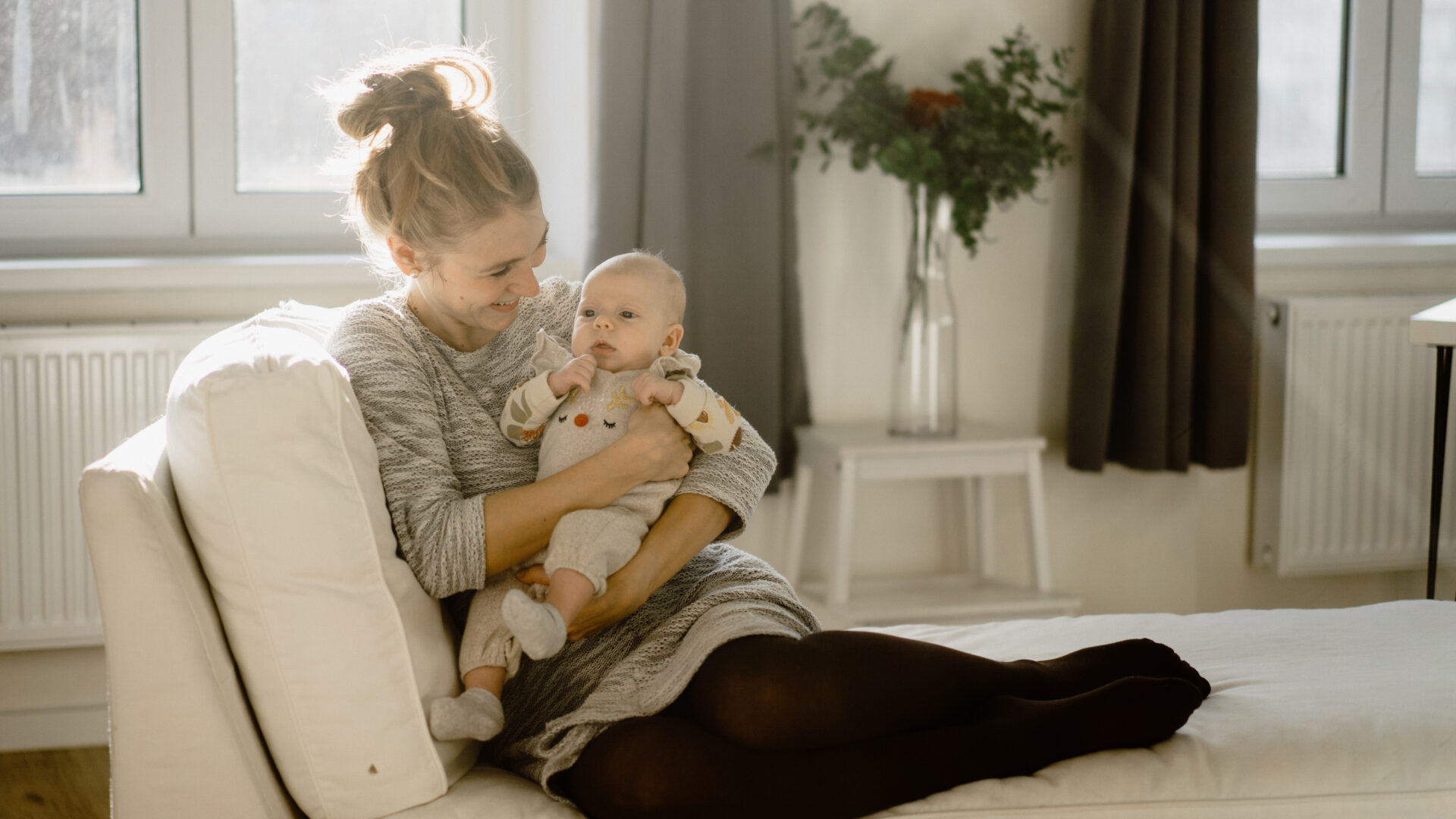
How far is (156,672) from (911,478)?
72.4 inches

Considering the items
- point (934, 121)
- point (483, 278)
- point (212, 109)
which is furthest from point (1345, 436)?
point (212, 109)

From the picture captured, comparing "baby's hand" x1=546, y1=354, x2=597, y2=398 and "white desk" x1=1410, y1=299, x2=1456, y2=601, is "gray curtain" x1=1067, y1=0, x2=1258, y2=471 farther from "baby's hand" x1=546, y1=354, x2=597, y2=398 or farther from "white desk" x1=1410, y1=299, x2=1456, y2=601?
"baby's hand" x1=546, y1=354, x2=597, y2=398

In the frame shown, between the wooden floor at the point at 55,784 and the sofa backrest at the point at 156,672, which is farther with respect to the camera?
the wooden floor at the point at 55,784


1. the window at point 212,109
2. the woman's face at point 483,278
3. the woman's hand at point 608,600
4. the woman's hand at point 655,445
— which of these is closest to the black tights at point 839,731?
the woman's hand at point 608,600

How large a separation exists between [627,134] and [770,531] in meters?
0.96

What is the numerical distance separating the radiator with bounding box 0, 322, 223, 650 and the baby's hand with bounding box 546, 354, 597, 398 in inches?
52.6

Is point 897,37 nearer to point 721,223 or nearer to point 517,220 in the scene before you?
point 721,223

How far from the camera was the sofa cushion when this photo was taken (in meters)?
1.08

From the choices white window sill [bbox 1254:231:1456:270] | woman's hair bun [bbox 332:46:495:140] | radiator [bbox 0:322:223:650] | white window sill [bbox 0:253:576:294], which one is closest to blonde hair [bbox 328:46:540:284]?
woman's hair bun [bbox 332:46:495:140]

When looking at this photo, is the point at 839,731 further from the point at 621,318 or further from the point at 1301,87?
the point at 1301,87

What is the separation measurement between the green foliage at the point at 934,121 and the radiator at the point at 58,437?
1367mm

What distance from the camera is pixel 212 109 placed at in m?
2.63

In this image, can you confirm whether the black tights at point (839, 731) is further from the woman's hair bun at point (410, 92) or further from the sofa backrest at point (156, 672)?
the woman's hair bun at point (410, 92)

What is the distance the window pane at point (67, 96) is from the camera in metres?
2.52
